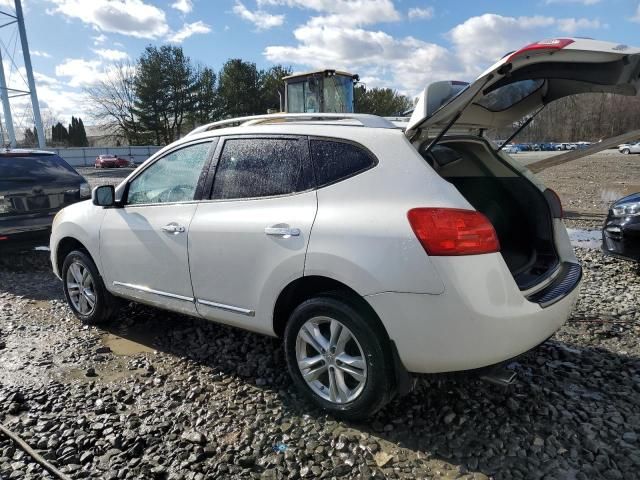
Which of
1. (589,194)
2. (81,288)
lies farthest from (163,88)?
(81,288)

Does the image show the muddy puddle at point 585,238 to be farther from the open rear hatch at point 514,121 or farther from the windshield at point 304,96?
the windshield at point 304,96

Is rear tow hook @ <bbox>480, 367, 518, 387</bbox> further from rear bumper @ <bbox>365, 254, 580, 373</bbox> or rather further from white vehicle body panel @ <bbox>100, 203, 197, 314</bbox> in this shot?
white vehicle body panel @ <bbox>100, 203, 197, 314</bbox>

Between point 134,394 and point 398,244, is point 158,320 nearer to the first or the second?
point 134,394

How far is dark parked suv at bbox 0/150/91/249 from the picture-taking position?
6293 millimetres

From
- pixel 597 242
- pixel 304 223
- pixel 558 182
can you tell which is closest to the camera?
pixel 304 223

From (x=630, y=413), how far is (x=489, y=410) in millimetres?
815

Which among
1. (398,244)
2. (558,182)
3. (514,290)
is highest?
(398,244)

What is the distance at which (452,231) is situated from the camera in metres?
2.43

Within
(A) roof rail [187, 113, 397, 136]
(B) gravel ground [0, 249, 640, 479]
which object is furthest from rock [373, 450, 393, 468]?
(A) roof rail [187, 113, 397, 136]

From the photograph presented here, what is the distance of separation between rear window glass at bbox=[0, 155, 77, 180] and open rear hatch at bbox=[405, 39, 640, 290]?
5619mm

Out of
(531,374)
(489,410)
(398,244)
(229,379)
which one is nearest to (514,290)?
(398,244)

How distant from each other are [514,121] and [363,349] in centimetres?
201

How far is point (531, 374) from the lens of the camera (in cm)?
339

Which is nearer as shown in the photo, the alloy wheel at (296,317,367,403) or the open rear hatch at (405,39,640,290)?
the open rear hatch at (405,39,640,290)
